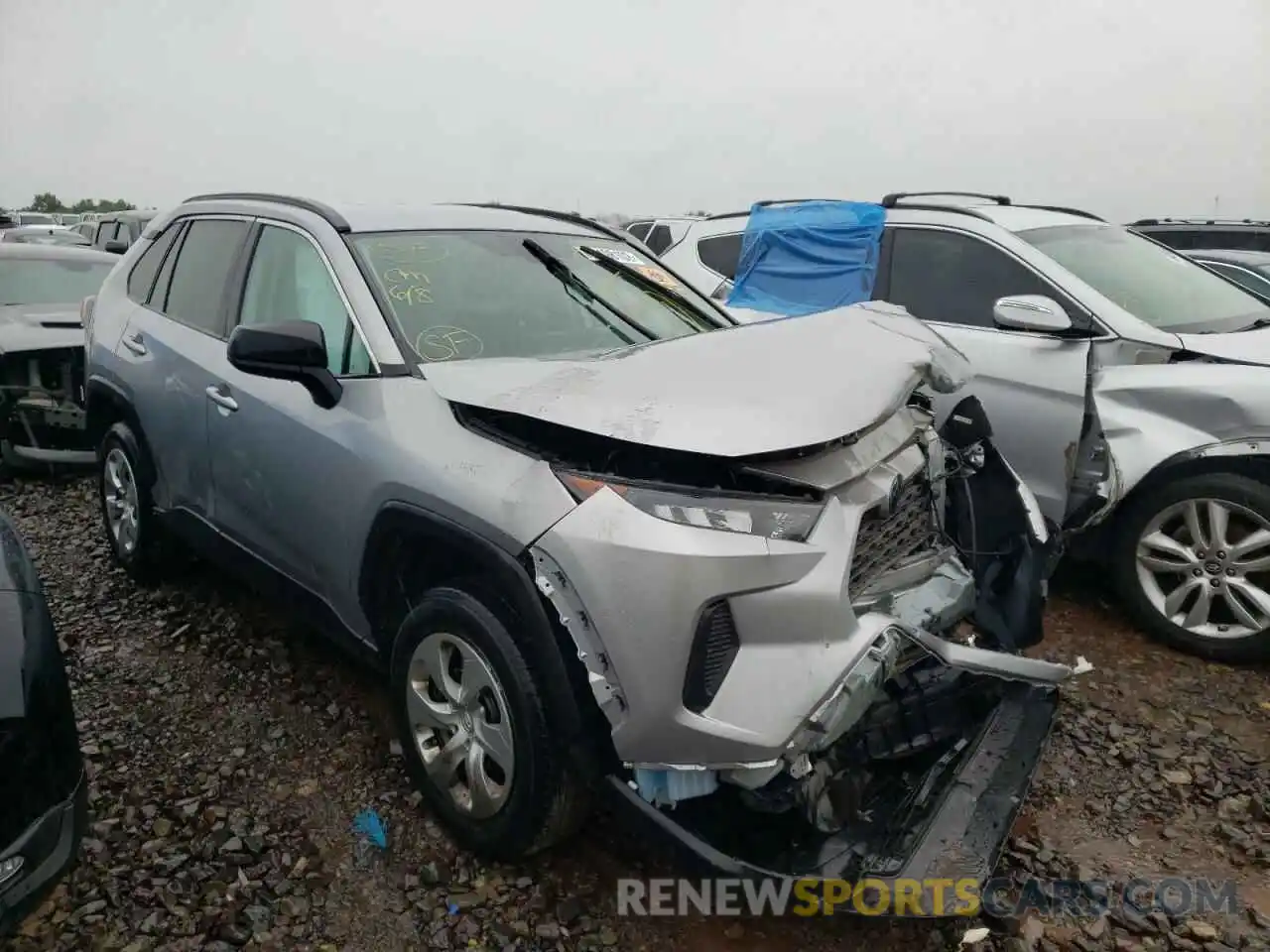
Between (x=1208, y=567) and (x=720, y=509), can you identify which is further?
(x=1208, y=567)

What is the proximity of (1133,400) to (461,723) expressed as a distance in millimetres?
3132

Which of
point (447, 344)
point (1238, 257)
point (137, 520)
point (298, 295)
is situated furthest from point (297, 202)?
point (1238, 257)

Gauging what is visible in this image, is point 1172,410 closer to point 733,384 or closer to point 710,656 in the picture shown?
point 733,384

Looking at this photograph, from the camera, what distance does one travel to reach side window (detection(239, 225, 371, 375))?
2.83 m

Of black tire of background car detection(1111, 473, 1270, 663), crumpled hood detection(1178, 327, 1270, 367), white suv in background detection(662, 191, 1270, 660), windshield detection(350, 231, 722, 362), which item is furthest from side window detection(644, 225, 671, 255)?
black tire of background car detection(1111, 473, 1270, 663)

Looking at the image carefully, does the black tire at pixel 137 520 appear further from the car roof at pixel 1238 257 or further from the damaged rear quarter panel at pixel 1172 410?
the car roof at pixel 1238 257

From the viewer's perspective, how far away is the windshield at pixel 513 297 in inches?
113

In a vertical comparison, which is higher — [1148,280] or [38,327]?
[1148,280]

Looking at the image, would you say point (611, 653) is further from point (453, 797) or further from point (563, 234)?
point (563, 234)

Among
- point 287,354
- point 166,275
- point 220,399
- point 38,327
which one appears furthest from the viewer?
point 38,327

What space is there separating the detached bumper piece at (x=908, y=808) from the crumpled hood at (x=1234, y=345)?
210 centimetres

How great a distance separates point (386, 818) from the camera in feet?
9.03

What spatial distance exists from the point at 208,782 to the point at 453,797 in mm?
950

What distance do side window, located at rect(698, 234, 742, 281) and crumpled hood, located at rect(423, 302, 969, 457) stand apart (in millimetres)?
3268
